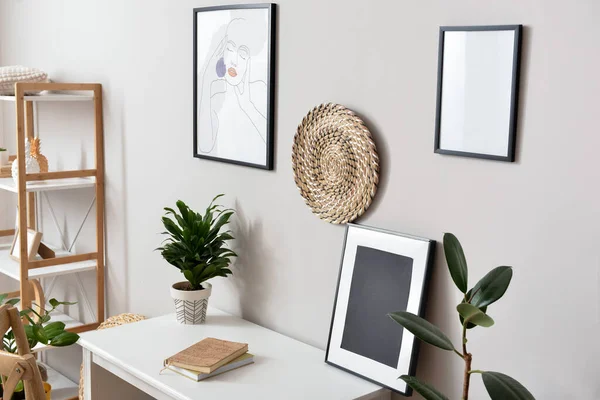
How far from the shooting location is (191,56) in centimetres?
268

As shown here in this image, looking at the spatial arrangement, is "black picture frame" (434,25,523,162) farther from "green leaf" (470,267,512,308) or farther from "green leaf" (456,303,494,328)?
"green leaf" (456,303,494,328)

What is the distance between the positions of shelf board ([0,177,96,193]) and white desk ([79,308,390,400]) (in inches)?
34.4

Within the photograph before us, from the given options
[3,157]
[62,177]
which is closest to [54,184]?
[62,177]

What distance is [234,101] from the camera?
2.49 m

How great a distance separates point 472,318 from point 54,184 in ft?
7.06

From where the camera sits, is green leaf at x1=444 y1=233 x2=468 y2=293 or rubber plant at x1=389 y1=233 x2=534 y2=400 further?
green leaf at x1=444 y1=233 x2=468 y2=293

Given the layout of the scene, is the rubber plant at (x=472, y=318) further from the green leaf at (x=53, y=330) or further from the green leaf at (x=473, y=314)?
the green leaf at (x=53, y=330)

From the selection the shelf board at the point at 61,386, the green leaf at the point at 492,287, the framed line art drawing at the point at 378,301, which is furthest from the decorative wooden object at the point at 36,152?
the green leaf at the point at 492,287

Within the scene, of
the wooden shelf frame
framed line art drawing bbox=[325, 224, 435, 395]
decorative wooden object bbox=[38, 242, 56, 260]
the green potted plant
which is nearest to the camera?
framed line art drawing bbox=[325, 224, 435, 395]

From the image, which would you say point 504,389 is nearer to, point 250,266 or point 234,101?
point 250,266

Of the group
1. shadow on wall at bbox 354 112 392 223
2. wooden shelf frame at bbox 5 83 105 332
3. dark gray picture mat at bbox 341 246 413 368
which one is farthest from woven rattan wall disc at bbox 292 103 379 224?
wooden shelf frame at bbox 5 83 105 332

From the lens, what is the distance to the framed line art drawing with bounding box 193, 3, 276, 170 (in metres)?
2.36

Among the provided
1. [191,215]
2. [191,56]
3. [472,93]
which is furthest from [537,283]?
[191,56]

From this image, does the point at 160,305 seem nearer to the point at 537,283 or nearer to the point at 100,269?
Answer: the point at 100,269
